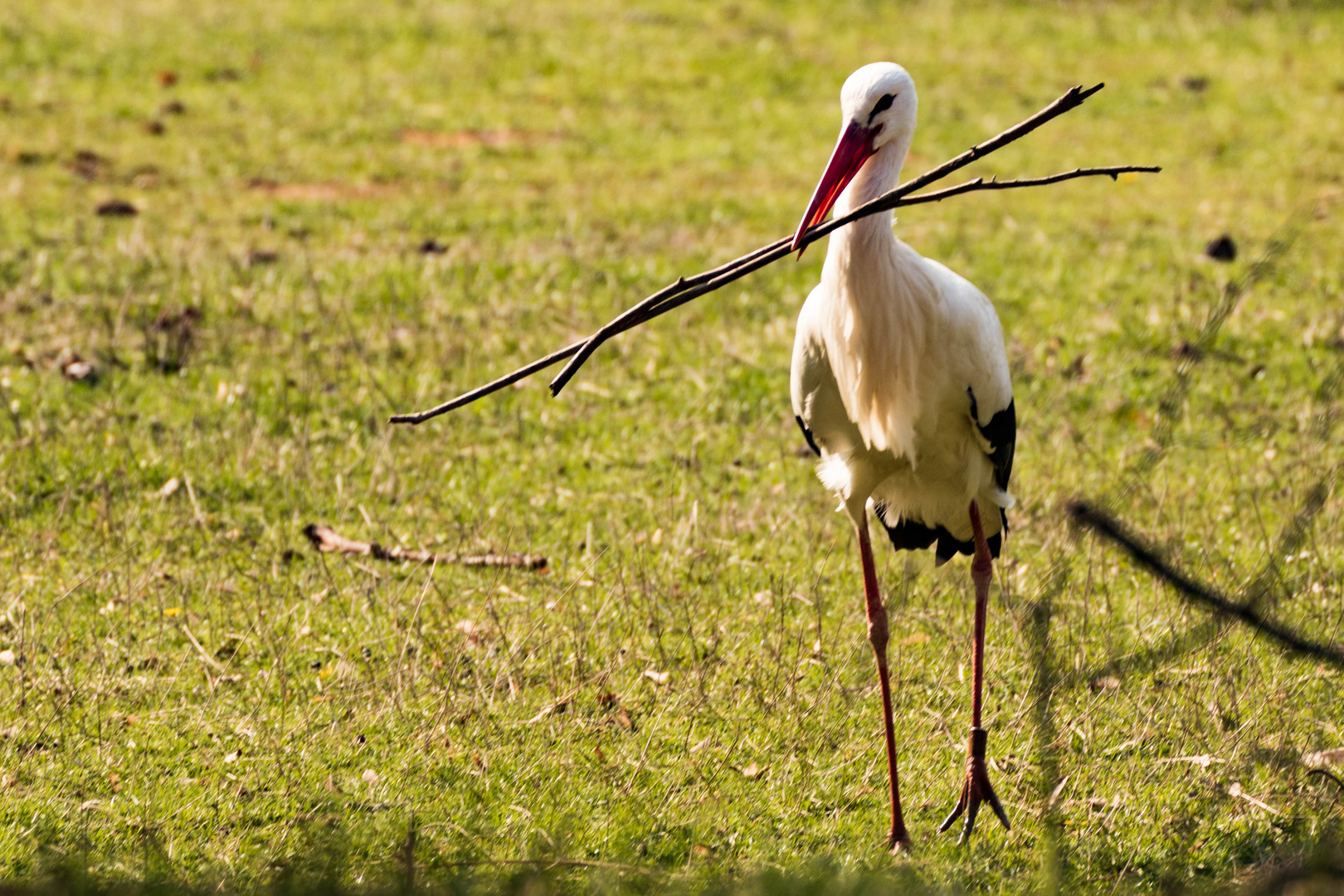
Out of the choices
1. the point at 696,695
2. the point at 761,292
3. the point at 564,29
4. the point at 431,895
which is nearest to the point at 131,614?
the point at 696,695

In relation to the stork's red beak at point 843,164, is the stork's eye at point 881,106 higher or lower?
higher

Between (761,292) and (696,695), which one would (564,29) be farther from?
(696,695)

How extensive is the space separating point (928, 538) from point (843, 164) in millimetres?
1533

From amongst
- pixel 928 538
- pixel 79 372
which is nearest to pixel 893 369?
pixel 928 538

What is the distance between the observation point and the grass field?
3643mm

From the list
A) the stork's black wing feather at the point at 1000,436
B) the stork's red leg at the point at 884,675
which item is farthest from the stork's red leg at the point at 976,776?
Answer: the stork's black wing feather at the point at 1000,436

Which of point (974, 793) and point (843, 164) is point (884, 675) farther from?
point (843, 164)

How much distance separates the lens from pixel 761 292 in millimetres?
8086

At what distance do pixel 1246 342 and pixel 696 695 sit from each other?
4.37m

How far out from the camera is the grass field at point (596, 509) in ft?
12.0

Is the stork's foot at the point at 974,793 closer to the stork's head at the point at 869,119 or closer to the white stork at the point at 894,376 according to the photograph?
the white stork at the point at 894,376

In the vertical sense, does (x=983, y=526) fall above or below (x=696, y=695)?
above

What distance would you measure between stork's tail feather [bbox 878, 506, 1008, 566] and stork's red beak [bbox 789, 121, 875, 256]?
1298 mm

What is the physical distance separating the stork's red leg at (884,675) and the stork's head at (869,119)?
112cm
